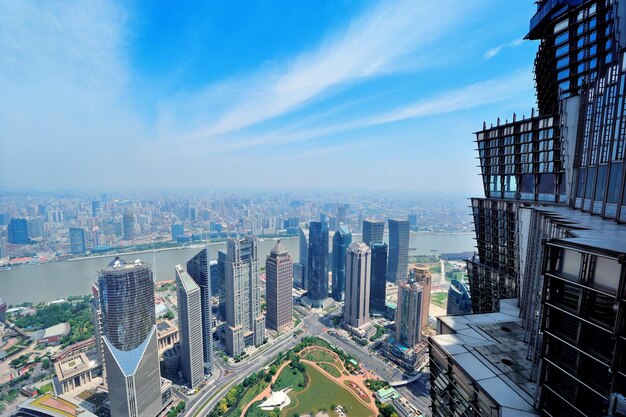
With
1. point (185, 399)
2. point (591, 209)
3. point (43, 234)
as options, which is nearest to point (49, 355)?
point (185, 399)

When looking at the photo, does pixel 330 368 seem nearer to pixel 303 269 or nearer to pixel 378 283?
pixel 378 283

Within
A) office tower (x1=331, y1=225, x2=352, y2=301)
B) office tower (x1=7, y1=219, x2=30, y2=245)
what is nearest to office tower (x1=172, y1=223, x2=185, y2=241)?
office tower (x1=7, y1=219, x2=30, y2=245)

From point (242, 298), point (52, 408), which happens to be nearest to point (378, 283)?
point (242, 298)

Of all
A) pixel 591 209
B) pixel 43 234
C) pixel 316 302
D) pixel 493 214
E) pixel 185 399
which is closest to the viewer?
pixel 591 209

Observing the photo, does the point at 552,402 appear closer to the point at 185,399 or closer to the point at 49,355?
the point at 185,399

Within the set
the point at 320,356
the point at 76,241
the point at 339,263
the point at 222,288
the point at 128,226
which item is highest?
the point at 128,226
